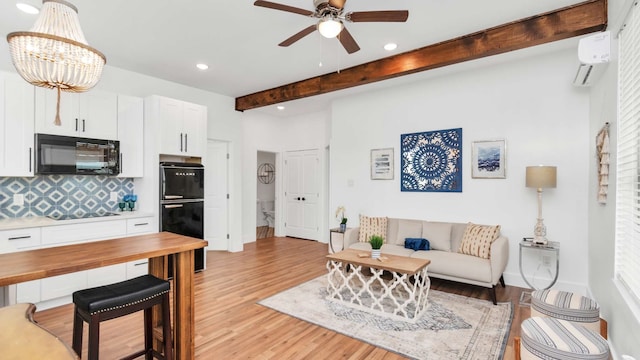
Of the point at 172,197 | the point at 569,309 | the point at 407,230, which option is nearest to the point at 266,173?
the point at 172,197

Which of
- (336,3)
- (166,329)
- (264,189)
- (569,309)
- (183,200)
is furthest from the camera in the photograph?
(264,189)

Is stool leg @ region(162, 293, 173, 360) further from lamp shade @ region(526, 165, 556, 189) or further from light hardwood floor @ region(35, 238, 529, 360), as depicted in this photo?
lamp shade @ region(526, 165, 556, 189)

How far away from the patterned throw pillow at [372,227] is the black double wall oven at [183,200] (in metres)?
2.47

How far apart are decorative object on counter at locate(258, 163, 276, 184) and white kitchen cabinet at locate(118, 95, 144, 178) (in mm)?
4665

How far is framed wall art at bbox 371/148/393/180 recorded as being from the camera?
198 inches

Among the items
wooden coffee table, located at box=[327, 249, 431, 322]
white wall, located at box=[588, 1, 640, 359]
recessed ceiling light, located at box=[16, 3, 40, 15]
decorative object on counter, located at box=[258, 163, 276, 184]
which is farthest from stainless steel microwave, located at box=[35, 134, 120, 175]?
white wall, located at box=[588, 1, 640, 359]

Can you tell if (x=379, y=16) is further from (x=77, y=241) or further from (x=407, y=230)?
(x=77, y=241)

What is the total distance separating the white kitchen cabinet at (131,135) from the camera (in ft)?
13.4

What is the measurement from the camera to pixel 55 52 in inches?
68.2

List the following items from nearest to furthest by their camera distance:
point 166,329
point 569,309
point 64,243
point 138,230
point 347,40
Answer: point 166,329, point 569,309, point 347,40, point 64,243, point 138,230

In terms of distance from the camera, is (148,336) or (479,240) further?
(479,240)

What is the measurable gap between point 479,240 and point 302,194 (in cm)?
416

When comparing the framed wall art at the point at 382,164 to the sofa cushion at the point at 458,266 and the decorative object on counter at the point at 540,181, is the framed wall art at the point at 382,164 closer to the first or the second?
the sofa cushion at the point at 458,266

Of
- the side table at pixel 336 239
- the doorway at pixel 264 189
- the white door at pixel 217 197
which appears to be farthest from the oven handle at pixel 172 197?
the doorway at pixel 264 189
